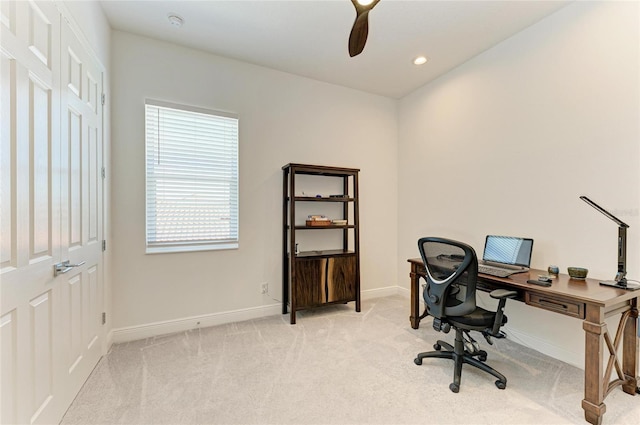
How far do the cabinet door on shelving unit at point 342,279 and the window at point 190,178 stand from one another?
1.22 m

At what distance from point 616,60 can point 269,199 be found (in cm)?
335

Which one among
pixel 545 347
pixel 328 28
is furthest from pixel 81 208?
pixel 545 347

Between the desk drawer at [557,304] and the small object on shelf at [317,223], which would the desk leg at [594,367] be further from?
the small object on shelf at [317,223]

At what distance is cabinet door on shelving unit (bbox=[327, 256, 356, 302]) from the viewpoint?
3412mm

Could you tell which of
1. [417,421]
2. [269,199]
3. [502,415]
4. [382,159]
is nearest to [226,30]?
[269,199]

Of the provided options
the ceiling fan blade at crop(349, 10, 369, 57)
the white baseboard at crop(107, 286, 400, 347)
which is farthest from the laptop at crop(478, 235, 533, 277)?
the white baseboard at crop(107, 286, 400, 347)

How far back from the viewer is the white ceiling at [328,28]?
7.76 ft

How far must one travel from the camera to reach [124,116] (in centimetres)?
273

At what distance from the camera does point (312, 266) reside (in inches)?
130

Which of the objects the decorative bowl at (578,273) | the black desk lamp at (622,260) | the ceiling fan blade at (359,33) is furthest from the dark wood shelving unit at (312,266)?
the black desk lamp at (622,260)

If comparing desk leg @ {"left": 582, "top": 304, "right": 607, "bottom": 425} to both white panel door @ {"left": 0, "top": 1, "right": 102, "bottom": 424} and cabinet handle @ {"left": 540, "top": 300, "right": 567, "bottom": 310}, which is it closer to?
cabinet handle @ {"left": 540, "top": 300, "right": 567, "bottom": 310}

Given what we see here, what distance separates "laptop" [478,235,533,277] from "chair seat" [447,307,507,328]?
37cm

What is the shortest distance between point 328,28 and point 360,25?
1217 millimetres

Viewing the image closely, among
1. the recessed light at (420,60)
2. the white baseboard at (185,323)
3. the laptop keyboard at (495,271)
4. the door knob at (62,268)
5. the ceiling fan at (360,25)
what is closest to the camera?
the ceiling fan at (360,25)
